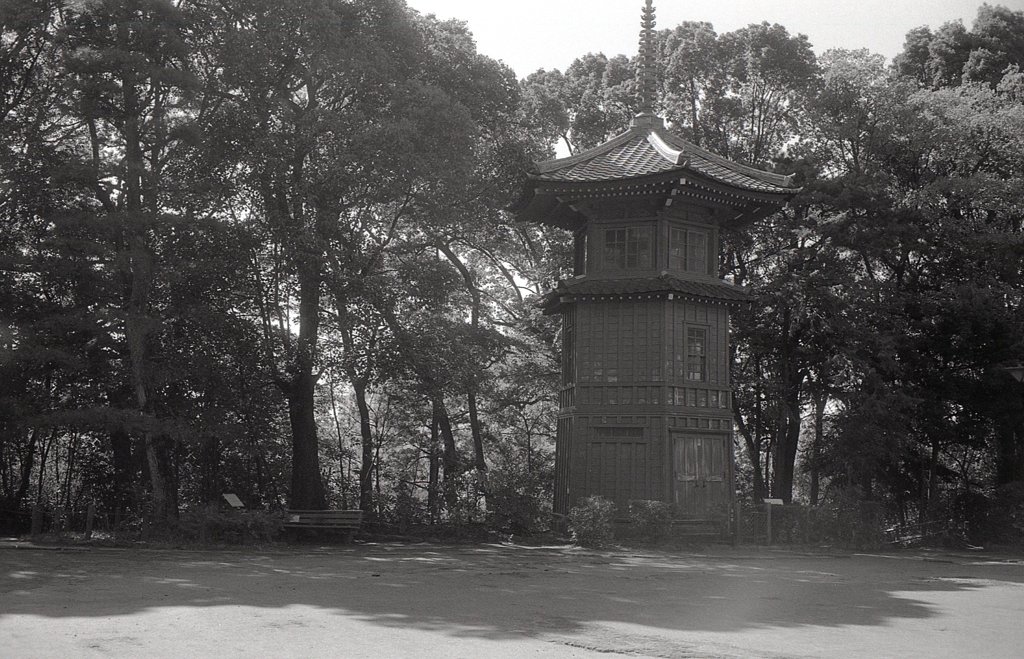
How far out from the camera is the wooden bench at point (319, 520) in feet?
67.8

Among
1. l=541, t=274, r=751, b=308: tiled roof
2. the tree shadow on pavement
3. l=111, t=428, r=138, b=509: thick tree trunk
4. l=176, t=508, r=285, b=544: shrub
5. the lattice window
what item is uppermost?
l=541, t=274, r=751, b=308: tiled roof

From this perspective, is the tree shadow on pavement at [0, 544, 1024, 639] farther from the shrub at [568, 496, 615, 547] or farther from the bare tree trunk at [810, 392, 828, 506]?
the bare tree trunk at [810, 392, 828, 506]

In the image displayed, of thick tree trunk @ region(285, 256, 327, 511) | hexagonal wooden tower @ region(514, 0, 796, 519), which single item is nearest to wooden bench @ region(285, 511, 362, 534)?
thick tree trunk @ region(285, 256, 327, 511)

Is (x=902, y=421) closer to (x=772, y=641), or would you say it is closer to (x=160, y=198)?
(x=772, y=641)

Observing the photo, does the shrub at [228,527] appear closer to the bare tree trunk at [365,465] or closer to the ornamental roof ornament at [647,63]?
the bare tree trunk at [365,465]

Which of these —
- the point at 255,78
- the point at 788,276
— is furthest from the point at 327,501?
the point at 788,276

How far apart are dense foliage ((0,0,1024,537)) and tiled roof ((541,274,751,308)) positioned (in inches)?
107

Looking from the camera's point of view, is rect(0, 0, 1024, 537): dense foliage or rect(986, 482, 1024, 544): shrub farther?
rect(986, 482, 1024, 544): shrub

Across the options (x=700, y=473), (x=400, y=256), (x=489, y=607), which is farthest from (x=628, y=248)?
(x=489, y=607)

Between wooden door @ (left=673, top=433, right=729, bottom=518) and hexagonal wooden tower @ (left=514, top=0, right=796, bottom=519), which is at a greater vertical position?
hexagonal wooden tower @ (left=514, top=0, right=796, bottom=519)

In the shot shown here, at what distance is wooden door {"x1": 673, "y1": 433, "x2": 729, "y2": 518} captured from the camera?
69.9 ft

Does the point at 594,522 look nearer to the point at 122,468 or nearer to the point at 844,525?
the point at 844,525

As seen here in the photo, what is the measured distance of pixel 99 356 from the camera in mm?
19906

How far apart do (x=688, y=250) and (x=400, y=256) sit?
6793 mm
